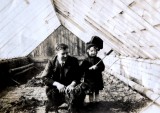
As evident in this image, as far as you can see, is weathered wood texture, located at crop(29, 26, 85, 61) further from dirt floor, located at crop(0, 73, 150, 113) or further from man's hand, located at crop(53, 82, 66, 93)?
man's hand, located at crop(53, 82, 66, 93)

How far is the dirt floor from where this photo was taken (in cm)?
425

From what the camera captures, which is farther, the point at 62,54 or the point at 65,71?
the point at 65,71

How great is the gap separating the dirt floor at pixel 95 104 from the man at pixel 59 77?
29 cm

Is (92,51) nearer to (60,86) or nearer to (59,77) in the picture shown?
(59,77)

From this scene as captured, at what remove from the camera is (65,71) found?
13.3 feet

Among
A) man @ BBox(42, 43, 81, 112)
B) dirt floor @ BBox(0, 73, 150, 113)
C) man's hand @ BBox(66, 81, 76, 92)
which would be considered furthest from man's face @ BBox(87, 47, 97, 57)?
dirt floor @ BBox(0, 73, 150, 113)

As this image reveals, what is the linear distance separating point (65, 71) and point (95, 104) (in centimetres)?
80

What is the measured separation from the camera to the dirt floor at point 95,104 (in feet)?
14.0

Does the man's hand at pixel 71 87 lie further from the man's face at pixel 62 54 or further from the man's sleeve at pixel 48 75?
the man's face at pixel 62 54

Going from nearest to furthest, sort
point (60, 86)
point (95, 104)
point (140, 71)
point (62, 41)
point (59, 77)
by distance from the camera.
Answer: point (60, 86), point (59, 77), point (95, 104), point (140, 71), point (62, 41)

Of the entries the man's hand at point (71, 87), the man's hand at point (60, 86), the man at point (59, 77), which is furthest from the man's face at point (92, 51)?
the man's hand at point (60, 86)

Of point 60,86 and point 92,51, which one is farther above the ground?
point 92,51

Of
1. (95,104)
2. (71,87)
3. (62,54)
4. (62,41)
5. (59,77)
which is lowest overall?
(95,104)

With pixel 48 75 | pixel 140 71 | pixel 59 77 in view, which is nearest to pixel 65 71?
pixel 59 77
